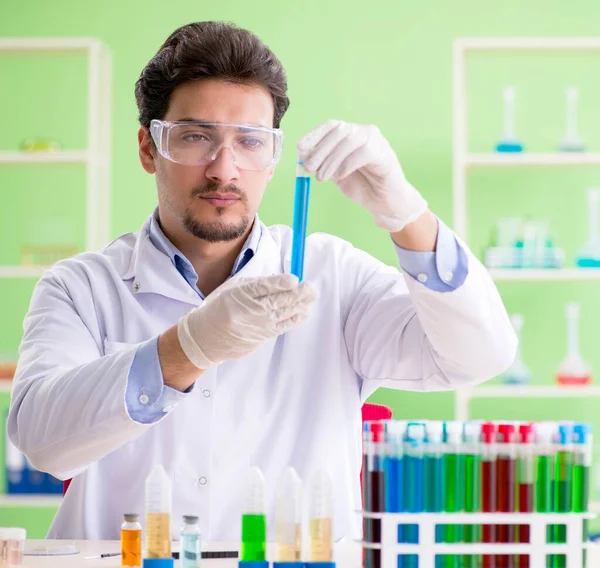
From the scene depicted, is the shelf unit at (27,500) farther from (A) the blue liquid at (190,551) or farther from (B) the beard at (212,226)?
(A) the blue liquid at (190,551)

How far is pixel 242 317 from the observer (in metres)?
1.41

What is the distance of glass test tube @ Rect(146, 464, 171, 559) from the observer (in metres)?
1.26

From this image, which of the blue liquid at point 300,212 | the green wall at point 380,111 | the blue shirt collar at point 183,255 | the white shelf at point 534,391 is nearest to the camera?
the blue liquid at point 300,212

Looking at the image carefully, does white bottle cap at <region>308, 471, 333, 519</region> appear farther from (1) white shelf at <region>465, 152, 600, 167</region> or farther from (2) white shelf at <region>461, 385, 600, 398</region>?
(1) white shelf at <region>465, 152, 600, 167</region>

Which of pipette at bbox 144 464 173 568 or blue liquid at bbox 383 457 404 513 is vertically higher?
blue liquid at bbox 383 457 404 513

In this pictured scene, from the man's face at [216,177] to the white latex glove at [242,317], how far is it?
0.36 meters

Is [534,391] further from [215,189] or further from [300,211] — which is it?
[300,211]

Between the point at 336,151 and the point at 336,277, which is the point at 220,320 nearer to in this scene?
the point at 336,151

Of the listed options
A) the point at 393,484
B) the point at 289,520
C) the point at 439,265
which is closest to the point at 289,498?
the point at 289,520

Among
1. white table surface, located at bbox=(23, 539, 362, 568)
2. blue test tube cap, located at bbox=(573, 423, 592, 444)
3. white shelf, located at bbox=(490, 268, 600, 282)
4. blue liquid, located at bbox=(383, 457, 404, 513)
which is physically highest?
white shelf, located at bbox=(490, 268, 600, 282)

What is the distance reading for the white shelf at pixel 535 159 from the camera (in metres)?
3.46

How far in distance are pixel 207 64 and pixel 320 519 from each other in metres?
0.95

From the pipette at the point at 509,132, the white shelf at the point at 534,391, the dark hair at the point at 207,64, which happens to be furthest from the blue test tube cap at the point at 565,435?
the pipette at the point at 509,132

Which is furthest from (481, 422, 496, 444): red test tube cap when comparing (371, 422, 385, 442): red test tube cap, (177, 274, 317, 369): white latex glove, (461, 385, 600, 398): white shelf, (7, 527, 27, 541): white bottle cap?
(461, 385, 600, 398): white shelf
